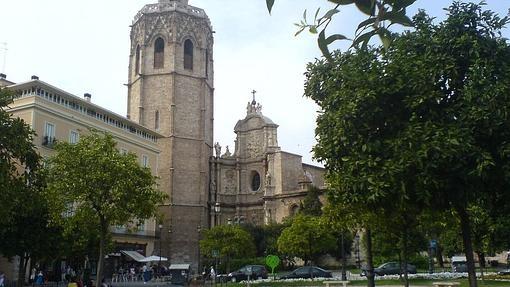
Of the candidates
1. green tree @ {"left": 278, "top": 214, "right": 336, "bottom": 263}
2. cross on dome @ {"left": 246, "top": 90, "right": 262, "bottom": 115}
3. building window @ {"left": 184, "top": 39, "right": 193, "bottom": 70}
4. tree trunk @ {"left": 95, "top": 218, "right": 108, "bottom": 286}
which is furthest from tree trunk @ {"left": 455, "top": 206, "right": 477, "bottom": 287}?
cross on dome @ {"left": 246, "top": 90, "right": 262, "bottom": 115}

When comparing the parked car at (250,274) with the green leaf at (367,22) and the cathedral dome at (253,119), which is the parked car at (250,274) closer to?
the cathedral dome at (253,119)

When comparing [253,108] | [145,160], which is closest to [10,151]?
[145,160]

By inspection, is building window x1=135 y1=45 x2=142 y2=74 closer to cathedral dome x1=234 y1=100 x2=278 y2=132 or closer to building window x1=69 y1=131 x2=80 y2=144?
cathedral dome x1=234 y1=100 x2=278 y2=132

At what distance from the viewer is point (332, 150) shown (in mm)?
13305

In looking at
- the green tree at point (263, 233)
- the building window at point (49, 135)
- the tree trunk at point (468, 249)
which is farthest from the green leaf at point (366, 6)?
the green tree at point (263, 233)

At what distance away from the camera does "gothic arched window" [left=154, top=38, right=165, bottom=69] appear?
61125mm

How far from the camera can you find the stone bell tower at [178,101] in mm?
57531

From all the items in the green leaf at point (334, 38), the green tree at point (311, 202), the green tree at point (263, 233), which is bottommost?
the green leaf at point (334, 38)

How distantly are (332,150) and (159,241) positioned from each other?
43019 millimetres

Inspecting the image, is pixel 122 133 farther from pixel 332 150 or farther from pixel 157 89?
pixel 332 150

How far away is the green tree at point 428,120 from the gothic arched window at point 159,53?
163ft

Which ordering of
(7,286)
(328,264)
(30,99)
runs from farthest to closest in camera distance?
(328,264) → (30,99) → (7,286)

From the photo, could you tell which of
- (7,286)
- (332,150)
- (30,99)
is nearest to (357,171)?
(332,150)

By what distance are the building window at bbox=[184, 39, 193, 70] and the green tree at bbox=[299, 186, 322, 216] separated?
1866 cm
